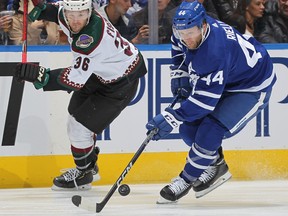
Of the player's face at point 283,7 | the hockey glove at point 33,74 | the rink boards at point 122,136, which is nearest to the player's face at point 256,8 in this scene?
the player's face at point 283,7

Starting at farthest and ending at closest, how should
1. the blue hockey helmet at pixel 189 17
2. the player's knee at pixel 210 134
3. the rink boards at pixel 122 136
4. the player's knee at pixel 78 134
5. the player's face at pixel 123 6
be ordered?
the player's face at pixel 123 6 < the rink boards at pixel 122 136 < the player's knee at pixel 78 134 < the player's knee at pixel 210 134 < the blue hockey helmet at pixel 189 17

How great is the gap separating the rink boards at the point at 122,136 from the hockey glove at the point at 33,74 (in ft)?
2.30

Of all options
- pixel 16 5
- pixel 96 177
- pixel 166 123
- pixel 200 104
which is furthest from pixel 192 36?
pixel 16 5

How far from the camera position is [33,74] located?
15.1 ft

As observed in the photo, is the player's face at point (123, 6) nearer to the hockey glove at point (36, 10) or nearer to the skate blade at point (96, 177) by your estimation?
the hockey glove at point (36, 10)

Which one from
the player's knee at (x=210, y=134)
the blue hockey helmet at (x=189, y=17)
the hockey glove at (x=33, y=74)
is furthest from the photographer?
the hockey glove at (x=33, y=74)

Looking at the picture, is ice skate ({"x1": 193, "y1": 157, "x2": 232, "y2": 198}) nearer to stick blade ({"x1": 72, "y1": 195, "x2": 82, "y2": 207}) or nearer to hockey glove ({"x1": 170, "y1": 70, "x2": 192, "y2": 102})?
hockey glove ({"x1": 170, "y1": 70, "x2": 192, "y2": 102})

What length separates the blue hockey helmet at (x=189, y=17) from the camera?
4246 mm

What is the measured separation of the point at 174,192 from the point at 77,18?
0.99 m

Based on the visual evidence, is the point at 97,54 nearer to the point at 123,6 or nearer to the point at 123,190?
the point at 123,190

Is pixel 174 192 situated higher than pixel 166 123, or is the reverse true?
pixel 166 123

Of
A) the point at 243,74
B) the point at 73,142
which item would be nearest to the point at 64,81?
the point at 73,142

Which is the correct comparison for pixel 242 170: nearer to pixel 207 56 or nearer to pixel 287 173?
pixel 287 173

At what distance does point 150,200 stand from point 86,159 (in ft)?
1.94
